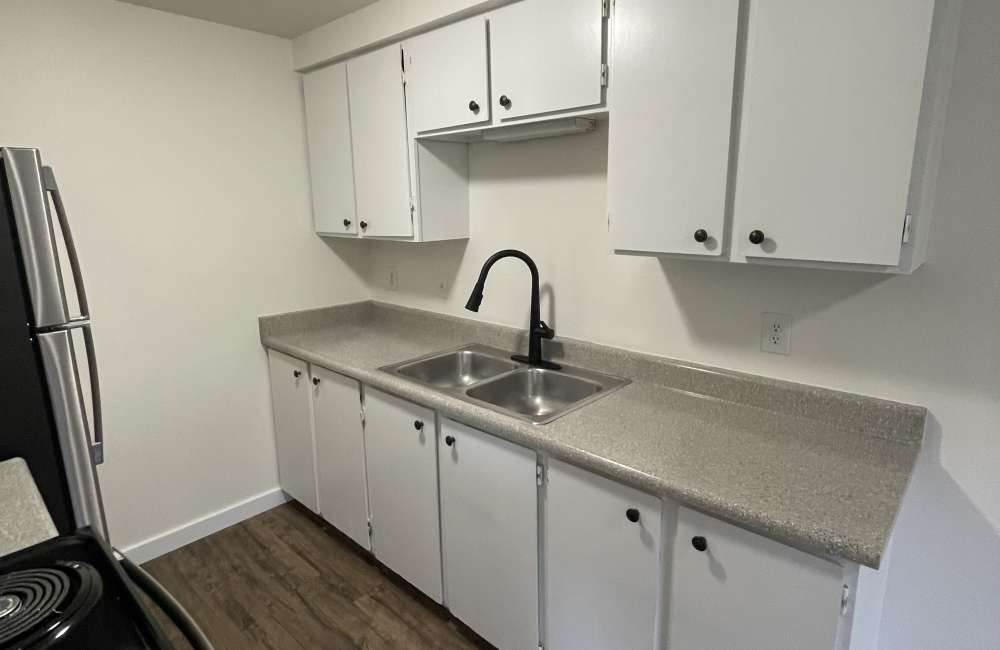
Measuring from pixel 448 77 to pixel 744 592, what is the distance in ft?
6.04

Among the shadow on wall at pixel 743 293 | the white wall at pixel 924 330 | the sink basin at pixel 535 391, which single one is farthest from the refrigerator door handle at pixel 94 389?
the shadow on wall at pixel 743 293

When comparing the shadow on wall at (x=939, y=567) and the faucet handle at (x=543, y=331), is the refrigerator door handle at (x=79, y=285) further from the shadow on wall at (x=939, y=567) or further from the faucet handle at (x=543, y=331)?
the shadow on wall at (x=939, y=567)

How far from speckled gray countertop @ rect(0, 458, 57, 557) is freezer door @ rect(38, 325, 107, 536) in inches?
4.1

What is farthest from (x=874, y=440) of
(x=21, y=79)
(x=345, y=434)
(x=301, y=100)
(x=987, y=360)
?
(x=21, y=79)

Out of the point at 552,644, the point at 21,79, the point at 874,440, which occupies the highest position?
the point at 21,79

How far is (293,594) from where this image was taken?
2.21 metres

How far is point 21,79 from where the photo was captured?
194cm

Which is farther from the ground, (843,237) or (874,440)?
(843,237)

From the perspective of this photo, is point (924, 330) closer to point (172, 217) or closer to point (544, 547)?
point (544, 547)

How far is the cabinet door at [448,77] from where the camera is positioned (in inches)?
74.4

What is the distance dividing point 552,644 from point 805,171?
4.82 ft

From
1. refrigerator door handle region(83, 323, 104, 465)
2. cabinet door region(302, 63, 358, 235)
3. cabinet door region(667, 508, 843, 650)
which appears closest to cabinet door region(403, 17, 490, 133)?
cabinet door region(302, 63, 358, 235)

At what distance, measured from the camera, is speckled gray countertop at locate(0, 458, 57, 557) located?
36.2 inches

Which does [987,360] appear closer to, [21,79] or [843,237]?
[843,237]
